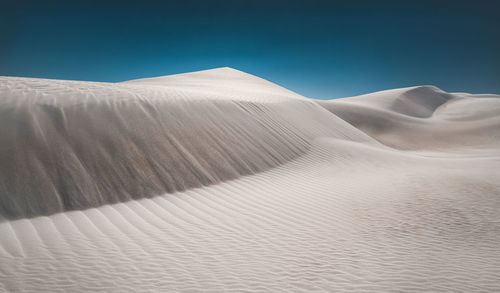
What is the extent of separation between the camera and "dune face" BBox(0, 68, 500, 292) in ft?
11.2

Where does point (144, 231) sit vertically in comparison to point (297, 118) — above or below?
below

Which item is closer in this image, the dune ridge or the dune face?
the dune face

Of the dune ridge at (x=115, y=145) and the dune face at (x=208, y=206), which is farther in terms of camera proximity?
the dune ridge at (x=115, y=145)

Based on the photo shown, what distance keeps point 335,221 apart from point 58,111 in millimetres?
6786

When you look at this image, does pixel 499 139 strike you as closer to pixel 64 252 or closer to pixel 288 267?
pixel 288 267

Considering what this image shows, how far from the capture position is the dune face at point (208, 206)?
3428mm

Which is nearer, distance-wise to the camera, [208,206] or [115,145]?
[208,206]

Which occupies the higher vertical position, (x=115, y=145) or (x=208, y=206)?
(x=115, y=145)

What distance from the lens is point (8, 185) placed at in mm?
4887

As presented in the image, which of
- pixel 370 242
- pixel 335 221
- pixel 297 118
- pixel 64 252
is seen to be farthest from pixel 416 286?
pixel 297 118

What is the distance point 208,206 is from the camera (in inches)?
216

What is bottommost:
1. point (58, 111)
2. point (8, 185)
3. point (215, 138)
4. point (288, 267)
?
point (288, 267)

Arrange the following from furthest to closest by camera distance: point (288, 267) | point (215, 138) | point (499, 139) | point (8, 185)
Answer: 1. point (499, 139)
2. point (215, 138)
3. point (8, 185)
4. point (288, 267)

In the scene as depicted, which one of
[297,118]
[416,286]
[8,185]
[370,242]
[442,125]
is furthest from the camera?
[442,125]
